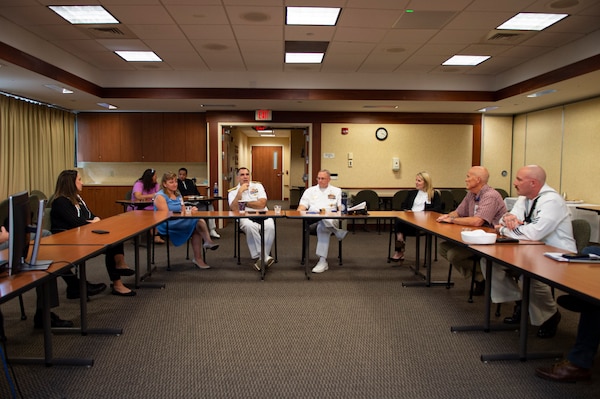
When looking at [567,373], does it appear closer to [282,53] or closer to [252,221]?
[252,221]

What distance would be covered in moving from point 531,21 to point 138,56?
559 centimetres

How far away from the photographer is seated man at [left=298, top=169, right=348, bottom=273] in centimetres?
541

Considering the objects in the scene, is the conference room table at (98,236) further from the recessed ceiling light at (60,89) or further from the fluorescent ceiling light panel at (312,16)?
the recessed ceiling light at (60,89)

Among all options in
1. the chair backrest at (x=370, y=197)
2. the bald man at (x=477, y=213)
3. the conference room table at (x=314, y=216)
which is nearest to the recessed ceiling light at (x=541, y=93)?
the chair backrest at (x=370, y=197)

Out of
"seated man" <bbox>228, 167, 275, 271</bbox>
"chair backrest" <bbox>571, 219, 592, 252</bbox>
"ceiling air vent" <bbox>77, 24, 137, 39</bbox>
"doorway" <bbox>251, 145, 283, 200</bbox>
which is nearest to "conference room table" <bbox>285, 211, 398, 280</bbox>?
"seated man" <bbox>228, 167, 275, 271</bbox>

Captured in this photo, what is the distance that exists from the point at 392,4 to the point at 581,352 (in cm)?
371

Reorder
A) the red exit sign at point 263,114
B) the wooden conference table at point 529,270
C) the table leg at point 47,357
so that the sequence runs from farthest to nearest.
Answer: the red exit sign at point 263,114 → the table leg at point 47,357 → the wooden conference table at point 529,270

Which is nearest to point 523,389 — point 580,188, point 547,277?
point 547,277

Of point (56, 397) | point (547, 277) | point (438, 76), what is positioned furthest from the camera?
point (438, 76)

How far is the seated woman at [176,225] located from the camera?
5.16m

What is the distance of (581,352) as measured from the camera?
2496 mm

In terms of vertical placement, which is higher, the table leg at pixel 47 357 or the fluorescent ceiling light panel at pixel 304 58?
the fluorescent ceiling light panel at pixel 304 58

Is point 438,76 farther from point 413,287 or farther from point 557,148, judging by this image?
point 413,287

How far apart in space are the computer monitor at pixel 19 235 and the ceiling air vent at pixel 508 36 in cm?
548
